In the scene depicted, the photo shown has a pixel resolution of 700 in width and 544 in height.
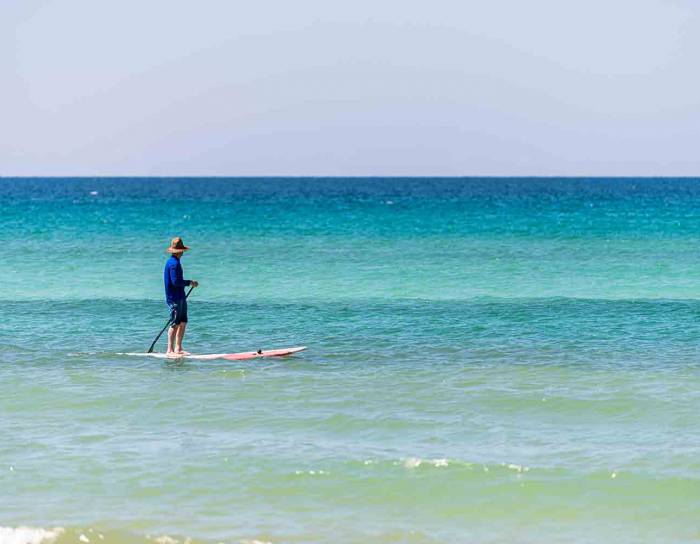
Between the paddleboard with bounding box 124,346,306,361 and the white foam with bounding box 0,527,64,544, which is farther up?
the paddleboard with bounding box 124,346,306,361

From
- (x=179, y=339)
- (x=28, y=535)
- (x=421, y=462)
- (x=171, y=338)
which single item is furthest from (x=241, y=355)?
(x=28, y=535)

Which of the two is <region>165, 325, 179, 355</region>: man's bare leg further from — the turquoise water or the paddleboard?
the turquoise water

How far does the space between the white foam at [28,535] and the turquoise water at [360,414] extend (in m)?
0.03

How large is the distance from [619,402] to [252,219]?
49895 millimetres

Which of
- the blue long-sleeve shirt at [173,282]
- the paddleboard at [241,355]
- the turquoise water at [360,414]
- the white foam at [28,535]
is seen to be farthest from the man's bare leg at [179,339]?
the white foam at [28,535]

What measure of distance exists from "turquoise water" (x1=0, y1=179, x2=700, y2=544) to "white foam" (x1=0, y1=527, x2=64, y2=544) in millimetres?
30

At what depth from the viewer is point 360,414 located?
1294 cm

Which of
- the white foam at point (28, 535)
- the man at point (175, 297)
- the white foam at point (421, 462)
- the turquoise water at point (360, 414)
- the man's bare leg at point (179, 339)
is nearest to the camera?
the white foam at point (28, 535)

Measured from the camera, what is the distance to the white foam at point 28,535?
30.1 feet

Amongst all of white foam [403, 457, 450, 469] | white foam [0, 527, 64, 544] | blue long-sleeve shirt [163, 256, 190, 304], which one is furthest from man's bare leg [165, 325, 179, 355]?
white foam [0, 527, 64, 544]

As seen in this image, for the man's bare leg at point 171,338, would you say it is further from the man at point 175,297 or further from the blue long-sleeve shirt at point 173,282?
the blue long-sleeve shirt at point 173,282

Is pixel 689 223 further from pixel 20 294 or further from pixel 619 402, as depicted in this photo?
pixel 619 402

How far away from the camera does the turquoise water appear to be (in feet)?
32.0

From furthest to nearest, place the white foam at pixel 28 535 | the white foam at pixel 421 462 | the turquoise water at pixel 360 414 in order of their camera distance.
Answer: the white foam at pixel 421 462 → the turquoise water at pixel 360 414 → the white foam at pixel 28 535
